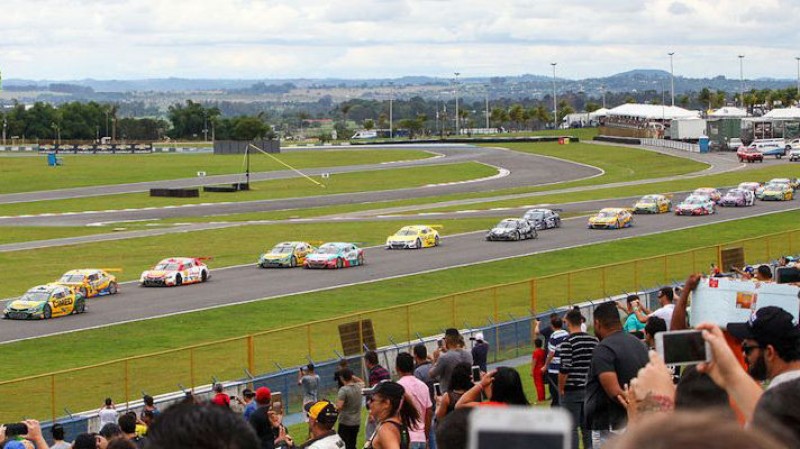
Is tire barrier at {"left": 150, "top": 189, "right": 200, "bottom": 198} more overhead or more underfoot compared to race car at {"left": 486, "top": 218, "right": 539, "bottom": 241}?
more overhead

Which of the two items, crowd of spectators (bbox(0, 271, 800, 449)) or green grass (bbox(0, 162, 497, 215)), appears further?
green grass (bbox(0, 162, 497, 215))

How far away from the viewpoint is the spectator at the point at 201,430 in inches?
157

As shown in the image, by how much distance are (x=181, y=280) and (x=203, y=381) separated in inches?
927

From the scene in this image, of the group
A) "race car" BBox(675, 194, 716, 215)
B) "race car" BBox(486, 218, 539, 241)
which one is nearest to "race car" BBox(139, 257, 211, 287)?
"race car" BBox(486, 218, 539, 241)

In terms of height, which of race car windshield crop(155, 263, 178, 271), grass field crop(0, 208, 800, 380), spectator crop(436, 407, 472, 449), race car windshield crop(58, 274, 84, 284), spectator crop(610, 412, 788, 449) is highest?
spectator crop(610, 412, 788, 449)

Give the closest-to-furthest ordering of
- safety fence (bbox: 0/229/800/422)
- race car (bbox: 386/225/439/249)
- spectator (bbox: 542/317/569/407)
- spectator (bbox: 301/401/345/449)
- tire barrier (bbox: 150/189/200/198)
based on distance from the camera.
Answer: spectator (bbox: 301/401/345/449), spectator (bbox: 542/317/569/407), safety fence (bbox: 0/229/800/422), race car (bbox: 386/225/439/249), tire barrier (bbox: 150/189/200/198)

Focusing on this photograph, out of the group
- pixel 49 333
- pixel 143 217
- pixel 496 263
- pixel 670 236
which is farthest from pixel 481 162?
pixel 49 333

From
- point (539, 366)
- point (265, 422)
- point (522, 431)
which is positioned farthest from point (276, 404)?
point (522, 431)

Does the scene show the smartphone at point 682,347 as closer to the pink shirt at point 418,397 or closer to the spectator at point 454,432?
the spectator at point 454,432

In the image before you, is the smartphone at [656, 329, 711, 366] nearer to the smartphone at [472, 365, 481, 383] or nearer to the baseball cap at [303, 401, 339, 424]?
the baseball cap at [303, 401, 339, 424]

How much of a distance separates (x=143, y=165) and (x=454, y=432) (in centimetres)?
14771

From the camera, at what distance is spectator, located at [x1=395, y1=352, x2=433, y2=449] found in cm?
1302

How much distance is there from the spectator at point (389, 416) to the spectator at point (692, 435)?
7414 millimetres

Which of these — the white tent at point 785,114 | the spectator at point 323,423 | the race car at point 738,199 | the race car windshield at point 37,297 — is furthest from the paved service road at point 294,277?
the white tent at point 785,114
